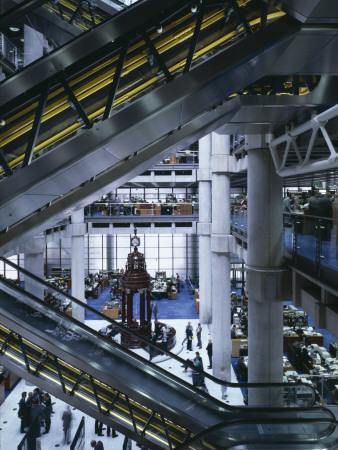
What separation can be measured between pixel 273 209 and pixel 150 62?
5535 millimetres

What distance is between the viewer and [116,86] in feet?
12.2

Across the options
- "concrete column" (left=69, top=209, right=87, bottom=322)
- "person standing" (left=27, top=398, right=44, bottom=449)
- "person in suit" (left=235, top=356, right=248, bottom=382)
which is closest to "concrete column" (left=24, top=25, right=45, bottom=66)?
"person standing" (left=27, top=398, right=44, bottom=449)

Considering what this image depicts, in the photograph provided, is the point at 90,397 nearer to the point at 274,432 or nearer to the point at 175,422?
the point at 175,422

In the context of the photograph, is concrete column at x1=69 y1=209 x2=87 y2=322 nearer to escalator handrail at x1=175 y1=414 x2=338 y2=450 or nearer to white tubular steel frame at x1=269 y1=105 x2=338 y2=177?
white tubular steel frame at x1=269 y1=105 x2=338 y2=177

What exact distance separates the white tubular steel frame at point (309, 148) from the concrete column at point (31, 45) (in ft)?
Result: 19.5

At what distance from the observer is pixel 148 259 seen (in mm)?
34844

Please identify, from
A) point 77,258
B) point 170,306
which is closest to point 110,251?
point 170,306

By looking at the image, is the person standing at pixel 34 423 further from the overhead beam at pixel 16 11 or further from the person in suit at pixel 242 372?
the overhead beam at pixel 16 11

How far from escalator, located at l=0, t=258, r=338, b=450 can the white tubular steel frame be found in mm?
4268

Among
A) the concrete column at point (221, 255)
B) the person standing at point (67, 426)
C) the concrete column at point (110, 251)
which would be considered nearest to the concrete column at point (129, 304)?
the concrete column at point (221, 255)

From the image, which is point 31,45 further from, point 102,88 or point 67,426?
point 67,426

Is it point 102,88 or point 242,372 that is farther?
point 242,372

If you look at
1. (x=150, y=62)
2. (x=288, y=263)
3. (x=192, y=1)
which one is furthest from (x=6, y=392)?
(x=192, y=1)

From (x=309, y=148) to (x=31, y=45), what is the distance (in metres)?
6.96
